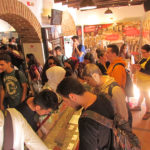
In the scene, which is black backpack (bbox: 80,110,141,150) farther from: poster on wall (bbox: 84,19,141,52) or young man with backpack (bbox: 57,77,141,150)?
poster on wall (bbox: 84,19,141,52)

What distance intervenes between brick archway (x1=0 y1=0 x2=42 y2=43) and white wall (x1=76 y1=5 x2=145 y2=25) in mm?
4193

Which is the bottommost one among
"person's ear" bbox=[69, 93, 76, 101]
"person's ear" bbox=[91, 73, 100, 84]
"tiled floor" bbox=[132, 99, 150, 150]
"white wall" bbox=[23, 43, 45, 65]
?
"tiled floor" bbox=[132, 99, 150, 150]

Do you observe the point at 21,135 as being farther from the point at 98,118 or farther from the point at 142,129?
the point at 142,129

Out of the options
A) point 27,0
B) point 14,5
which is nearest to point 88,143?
point 14,5

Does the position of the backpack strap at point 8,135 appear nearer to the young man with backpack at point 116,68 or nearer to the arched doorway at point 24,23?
the young man with backpack at point 116,68

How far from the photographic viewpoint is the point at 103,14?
801 cm

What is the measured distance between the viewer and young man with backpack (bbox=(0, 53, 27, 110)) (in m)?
2.44

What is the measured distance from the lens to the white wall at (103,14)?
24.8 ft

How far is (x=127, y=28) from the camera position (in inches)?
303

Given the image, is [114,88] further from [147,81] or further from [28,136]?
[147,81]

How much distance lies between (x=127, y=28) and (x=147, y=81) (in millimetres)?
5216

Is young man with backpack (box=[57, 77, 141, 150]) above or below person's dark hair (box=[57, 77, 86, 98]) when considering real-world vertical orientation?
below

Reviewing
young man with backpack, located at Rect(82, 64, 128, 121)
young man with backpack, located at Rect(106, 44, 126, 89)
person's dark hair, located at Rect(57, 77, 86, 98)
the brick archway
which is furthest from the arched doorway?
person's dark hair, located at Rect(57, 77, 86, 98)

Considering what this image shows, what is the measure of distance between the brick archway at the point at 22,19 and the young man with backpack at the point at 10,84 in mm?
1259
